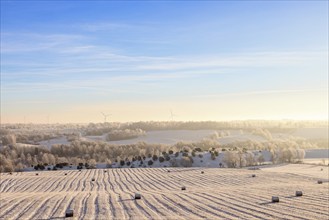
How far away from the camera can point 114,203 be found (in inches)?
1210

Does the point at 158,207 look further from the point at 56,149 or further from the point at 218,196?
the point at 56,149

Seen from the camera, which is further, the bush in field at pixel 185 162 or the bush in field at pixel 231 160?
the bush in field at pixel 185 162

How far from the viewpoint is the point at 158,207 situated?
29250 mm

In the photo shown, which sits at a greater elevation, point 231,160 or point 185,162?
point 231,160

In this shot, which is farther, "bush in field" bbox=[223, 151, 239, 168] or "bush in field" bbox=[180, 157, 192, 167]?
"bush in field" bbox=[180, 157, 192, 167]

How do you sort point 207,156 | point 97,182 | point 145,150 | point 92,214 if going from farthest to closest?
point 145,150
point 207,156
point 97,182
point 92,214

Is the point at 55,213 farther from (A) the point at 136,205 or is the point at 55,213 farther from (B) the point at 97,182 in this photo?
(B) the point at 97,182

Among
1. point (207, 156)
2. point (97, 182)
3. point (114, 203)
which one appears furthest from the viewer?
point (207, 156)

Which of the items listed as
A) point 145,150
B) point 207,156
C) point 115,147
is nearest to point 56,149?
point 115,147

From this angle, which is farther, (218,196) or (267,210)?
(218,196)

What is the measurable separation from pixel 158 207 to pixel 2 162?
86.6 metres

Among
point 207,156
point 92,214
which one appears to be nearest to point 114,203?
point 92,214

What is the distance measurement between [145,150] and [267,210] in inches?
4190

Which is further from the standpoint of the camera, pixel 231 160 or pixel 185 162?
pixel 185 162
